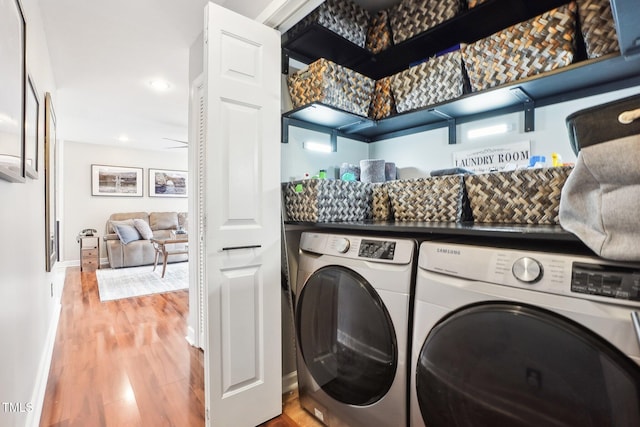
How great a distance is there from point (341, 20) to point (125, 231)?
5535 millimetres

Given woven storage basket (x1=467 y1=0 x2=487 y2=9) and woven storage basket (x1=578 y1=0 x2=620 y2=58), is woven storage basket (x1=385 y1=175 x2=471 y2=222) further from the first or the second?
woven storage basket (x1=467 y1=0 x2=487 y2=9)

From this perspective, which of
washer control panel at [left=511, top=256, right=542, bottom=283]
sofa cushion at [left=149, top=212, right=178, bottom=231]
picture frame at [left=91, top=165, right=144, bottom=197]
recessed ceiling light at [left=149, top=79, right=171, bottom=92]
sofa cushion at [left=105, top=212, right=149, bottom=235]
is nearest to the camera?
washer control panel at [left=511, top=256, right=542, bottom=283]

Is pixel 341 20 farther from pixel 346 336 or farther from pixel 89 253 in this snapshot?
pixel 89 253

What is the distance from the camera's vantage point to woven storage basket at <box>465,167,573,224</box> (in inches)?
41.9

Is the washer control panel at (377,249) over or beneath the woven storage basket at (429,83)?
beneath

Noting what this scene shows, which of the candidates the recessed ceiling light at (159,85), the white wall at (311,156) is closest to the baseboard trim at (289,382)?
the white wall at (311,156)

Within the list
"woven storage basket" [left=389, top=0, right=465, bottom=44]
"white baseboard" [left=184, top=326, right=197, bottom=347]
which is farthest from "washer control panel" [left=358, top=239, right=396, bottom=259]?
"white baseboard" [left=184, top=326, right=197, bottom=347]

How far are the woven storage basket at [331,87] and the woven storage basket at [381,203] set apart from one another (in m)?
0.45

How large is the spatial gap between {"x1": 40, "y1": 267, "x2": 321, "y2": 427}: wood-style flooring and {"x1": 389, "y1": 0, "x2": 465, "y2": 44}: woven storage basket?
2105 mm

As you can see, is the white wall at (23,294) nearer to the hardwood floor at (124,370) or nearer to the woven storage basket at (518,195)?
the hardwood floor at (124,370)

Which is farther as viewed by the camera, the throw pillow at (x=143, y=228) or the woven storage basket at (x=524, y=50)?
the throw pillow at (x=143, y=228)

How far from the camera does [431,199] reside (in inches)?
55.3

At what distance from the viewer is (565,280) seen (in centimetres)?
74

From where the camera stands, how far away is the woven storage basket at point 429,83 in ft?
4.64
